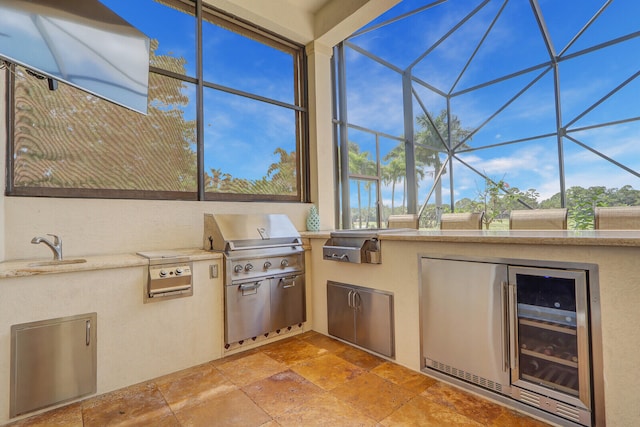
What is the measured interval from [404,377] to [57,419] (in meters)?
2.23

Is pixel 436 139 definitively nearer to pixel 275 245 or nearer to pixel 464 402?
pixel 275 245

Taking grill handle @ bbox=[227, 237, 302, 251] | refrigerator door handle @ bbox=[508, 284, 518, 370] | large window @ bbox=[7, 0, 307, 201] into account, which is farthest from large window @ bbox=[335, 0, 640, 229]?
refrigerator door handle @ bbox=[508, 284, 518, 370]

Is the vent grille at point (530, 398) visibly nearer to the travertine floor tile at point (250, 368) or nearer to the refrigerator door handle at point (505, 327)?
the refrigerator door handle at point (505, 327)

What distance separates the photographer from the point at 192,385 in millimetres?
2146

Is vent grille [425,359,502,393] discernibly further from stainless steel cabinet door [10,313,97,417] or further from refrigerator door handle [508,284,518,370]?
stainless steel cabinet door [10,313,97,417]

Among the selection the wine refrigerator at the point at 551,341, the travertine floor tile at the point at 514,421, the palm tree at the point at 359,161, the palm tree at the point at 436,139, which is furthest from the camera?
the palm tree at the point at 436,139

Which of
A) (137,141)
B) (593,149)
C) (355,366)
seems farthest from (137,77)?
(593,149)

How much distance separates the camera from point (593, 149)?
583 cm

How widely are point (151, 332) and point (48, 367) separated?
0.57 metres

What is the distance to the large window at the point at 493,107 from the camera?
18.0 feet

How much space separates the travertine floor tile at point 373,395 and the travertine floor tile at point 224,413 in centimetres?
53

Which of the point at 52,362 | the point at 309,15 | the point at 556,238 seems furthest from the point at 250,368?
the point at 309,15

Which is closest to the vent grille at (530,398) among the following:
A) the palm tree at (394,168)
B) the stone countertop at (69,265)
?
the stone countertop at (69,265)

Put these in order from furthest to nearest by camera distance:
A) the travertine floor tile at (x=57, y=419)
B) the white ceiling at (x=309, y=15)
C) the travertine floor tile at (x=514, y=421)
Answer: the white ceiling at (x=309, y=15) → the travertine floor tile at (x=57, y=419) → the travertine floor tile at (x=514, y=421)
